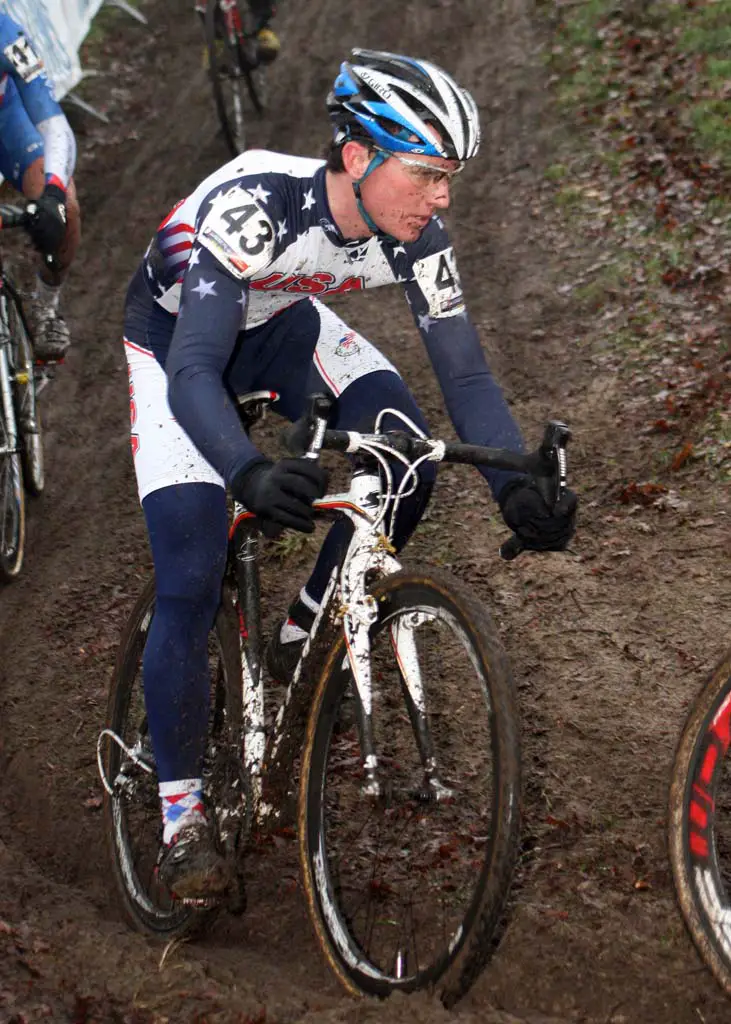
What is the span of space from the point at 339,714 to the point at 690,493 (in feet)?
10.9

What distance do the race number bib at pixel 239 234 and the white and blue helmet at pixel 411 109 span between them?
451 mm

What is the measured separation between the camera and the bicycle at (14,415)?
260 inches

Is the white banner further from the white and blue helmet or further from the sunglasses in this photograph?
the sunglasses

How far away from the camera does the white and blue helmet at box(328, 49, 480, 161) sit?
338 cm

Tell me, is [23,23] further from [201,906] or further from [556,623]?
[201,906]

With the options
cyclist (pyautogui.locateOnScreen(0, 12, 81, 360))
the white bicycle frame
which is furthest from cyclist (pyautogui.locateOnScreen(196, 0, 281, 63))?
the white bicycle frame

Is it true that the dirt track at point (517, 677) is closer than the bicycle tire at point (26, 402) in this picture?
Yes

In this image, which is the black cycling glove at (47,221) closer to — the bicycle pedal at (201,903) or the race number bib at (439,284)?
the race number bib at (439,284)

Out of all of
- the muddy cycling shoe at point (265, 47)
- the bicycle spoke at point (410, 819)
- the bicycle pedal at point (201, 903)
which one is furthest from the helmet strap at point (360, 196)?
the muddy cycling shoe at point (265, 47)

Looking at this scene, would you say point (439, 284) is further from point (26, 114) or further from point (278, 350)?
point (26, 114)

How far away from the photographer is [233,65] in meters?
12.7

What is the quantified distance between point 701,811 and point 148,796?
233 cm

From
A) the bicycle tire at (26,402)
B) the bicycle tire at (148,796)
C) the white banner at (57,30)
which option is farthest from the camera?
the white banner at (57,30)

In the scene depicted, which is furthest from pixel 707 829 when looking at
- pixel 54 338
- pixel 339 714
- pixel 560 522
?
pixel 54 338
